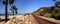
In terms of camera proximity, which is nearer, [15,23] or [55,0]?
[15,23]

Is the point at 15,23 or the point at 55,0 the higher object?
the point at 55,0

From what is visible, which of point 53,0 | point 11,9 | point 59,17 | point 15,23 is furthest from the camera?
point 11,9

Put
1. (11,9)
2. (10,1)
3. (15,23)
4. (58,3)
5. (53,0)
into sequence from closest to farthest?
(15,23), (58,3), (53,0), (10,1), (11,9)

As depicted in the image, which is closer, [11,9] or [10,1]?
[10,1]

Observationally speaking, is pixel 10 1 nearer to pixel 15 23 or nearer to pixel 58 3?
pixel 58 3

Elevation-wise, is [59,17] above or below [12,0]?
Answer: below

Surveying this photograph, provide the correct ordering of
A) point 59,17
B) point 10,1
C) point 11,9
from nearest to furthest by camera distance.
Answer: point 59,17, point 10,1, point 11,9

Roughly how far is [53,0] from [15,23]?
25813 mm

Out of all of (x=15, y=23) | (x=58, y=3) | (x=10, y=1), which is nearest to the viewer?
(x=15, y=23)

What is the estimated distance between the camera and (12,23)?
50.4 ft

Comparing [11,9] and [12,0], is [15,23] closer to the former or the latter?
[12,0]

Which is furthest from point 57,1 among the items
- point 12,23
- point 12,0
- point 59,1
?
point 12,23

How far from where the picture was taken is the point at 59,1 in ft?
127

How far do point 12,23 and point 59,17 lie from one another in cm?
513
